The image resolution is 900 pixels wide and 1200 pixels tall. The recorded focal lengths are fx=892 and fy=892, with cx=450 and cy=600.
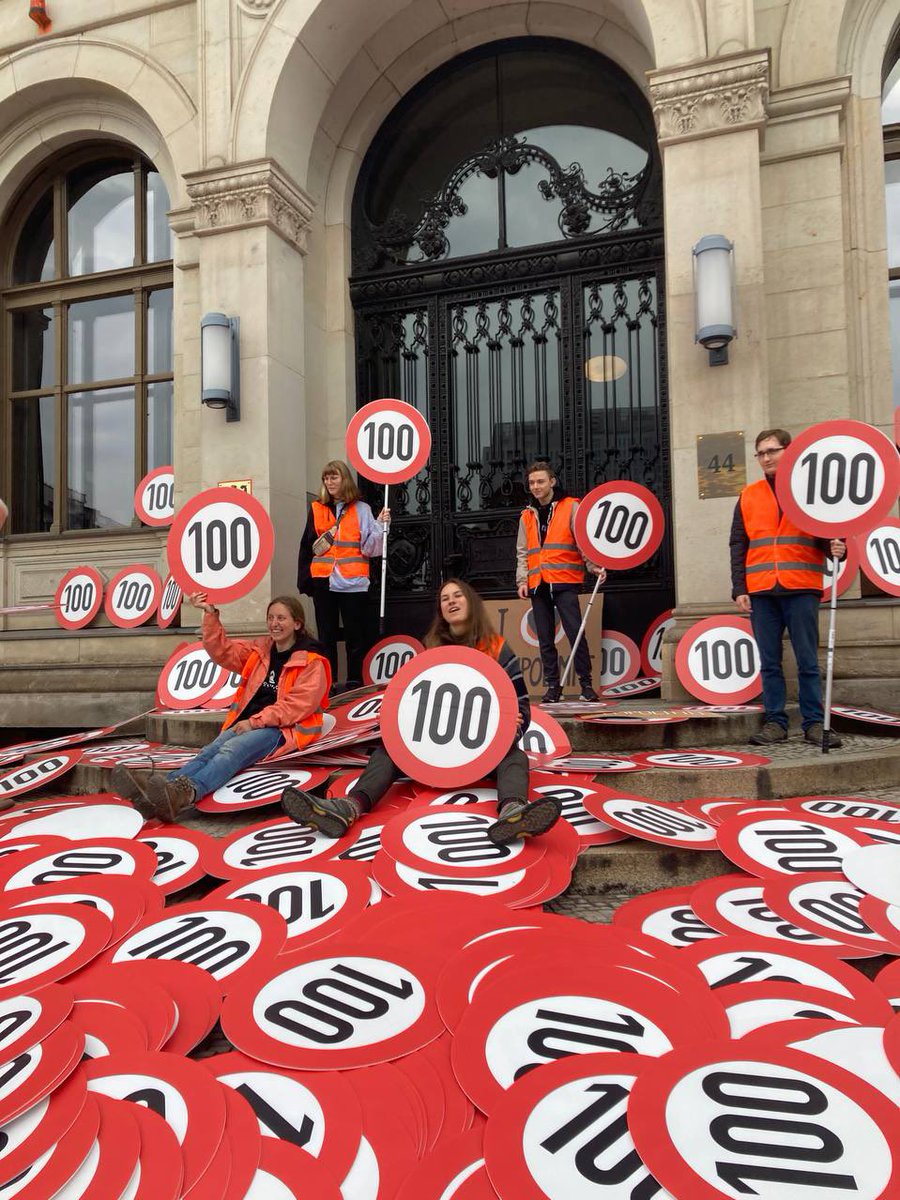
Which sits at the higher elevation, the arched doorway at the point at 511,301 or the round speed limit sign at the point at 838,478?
the arched doorway at the point at 511,301

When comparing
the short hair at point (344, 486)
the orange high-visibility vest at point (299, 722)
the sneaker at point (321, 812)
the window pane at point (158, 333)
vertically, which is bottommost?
the sneaker at point (321, 812)

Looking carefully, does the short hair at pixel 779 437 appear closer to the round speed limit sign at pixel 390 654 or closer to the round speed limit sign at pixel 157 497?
the round speed limit sign at pixel 390 654

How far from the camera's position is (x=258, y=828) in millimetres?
4418

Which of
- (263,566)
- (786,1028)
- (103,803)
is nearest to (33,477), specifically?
(263,566)

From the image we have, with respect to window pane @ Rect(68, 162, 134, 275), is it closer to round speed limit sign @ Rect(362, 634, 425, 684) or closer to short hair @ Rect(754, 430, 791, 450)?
round speed limit sign @ Rect(362, 634, 425, 684)

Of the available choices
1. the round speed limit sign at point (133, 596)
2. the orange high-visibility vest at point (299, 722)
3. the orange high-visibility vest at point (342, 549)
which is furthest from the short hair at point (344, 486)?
the round speed limit sign at point (133, 596)

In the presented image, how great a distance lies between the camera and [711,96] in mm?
7402

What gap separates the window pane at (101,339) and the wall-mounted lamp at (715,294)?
7.17 meters

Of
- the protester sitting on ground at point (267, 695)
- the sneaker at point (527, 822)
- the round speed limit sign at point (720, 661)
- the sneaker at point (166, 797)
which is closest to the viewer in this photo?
the sneaker at point (527, 822)

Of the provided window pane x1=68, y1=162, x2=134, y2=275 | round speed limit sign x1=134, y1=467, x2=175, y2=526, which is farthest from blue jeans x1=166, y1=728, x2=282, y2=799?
window pane x1=68, y1=162, x2=134, y2=275

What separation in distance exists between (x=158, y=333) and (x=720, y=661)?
801 centimetres

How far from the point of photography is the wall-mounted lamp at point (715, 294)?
7.05 metres

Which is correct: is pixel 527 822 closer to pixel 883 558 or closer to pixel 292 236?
pixel 883 558

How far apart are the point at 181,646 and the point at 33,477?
4765mm
